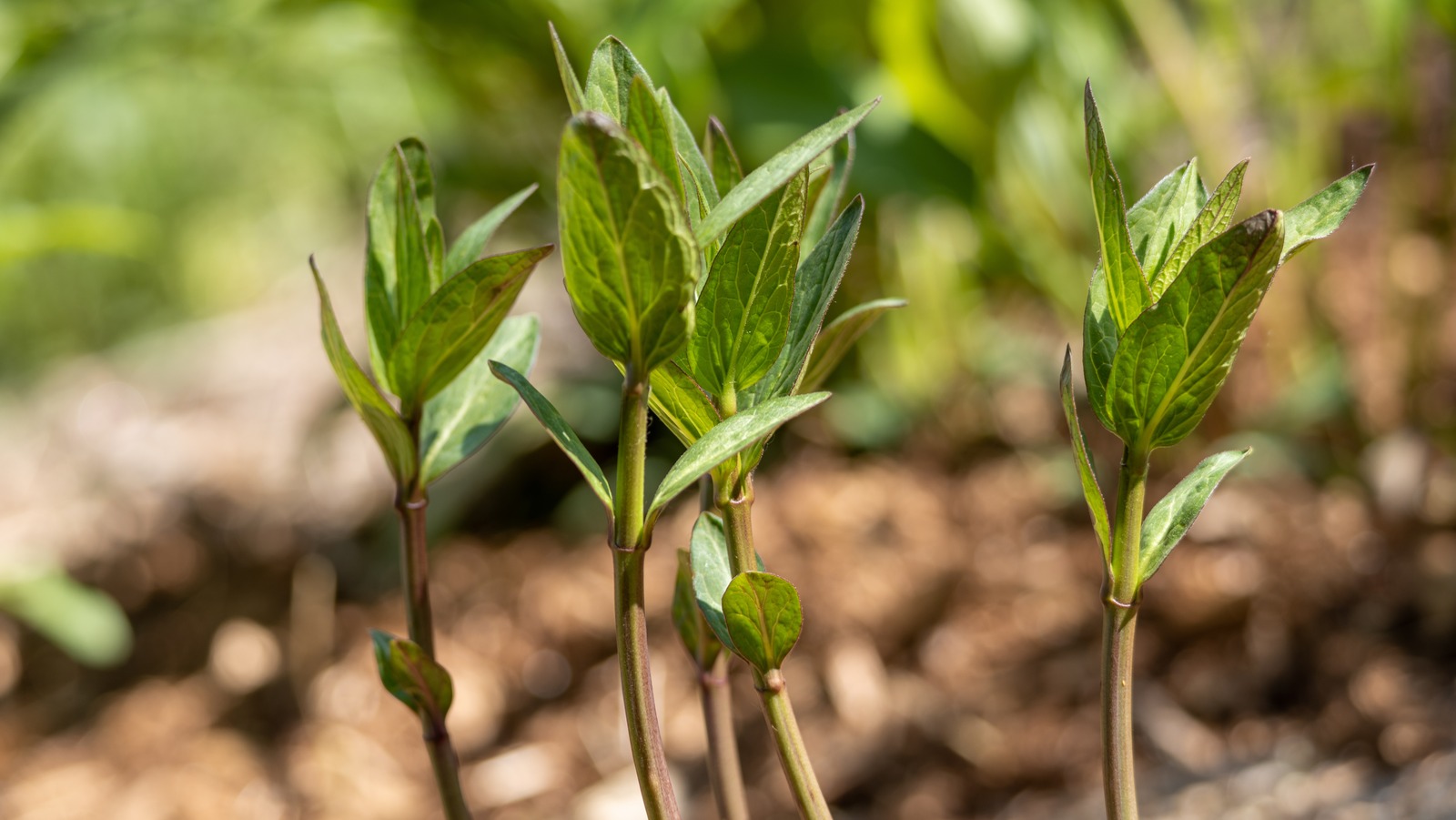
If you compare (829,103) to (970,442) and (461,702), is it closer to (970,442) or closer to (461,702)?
(970,442)

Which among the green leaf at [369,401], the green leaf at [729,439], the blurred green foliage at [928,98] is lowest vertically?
the green leaf at [729,439]

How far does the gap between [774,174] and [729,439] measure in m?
0.06

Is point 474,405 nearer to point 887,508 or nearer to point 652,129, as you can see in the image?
point 652,129

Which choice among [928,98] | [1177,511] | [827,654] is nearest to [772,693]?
[1177,511]

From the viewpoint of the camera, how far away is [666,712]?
1091mm

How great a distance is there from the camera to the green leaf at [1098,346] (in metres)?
0.29

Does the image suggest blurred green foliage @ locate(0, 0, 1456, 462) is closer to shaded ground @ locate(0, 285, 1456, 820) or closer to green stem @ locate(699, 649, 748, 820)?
shaded ground @ locate(0, 285, 1456, 820)

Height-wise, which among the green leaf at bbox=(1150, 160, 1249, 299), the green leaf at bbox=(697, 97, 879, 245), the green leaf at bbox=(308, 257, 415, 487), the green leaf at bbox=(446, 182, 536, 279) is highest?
the green leaf at bbox=(446, 182, 536, 279)

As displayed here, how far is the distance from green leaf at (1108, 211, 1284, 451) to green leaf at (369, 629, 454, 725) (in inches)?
8.3

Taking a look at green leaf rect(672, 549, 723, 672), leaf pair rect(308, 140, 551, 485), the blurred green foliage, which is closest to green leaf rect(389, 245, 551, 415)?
leaf pair rect(308, 140, 551, 485)

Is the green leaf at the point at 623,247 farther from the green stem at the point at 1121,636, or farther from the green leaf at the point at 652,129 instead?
the green stem at the point at 1121,636

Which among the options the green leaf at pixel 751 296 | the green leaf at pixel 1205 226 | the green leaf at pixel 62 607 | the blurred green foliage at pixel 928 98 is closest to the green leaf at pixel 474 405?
the green leaf at pixel 751 296

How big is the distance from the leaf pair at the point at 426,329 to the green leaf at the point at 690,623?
84 millimetres

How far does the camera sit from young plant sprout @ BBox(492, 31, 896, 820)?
24cm
